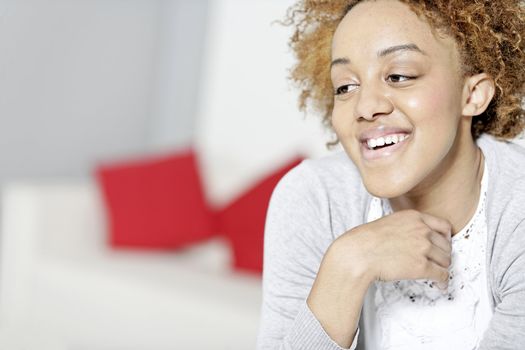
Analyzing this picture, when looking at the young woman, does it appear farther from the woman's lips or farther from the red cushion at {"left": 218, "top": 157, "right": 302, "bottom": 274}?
the red cushion at {"left": 218, "top": 157, "right": 302, "bottom": 274}

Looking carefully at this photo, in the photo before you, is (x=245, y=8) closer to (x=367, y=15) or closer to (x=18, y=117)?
(x=18, y=117)

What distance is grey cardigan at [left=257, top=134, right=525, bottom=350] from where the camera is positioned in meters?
1.42

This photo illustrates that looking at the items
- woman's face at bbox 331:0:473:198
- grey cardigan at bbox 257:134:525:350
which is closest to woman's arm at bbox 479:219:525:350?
grey cardigan at bbox 257:134:525:350

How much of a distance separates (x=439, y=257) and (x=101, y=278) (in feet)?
6.78

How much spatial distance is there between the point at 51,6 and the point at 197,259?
6.39ft

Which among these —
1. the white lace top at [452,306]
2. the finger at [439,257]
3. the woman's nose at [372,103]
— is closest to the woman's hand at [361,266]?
the finger at [439,257]

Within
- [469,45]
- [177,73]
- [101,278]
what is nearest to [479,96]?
[469,45]

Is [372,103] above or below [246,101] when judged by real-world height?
below

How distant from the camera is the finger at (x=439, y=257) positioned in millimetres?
1434

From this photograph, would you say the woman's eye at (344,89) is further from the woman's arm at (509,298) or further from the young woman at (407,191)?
the woman's arm at (509,298)

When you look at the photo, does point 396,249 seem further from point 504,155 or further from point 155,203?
point 155,203

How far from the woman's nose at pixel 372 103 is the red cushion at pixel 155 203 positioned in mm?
2317

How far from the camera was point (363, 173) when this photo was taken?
1429 millimetres

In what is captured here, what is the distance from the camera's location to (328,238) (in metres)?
1.58
